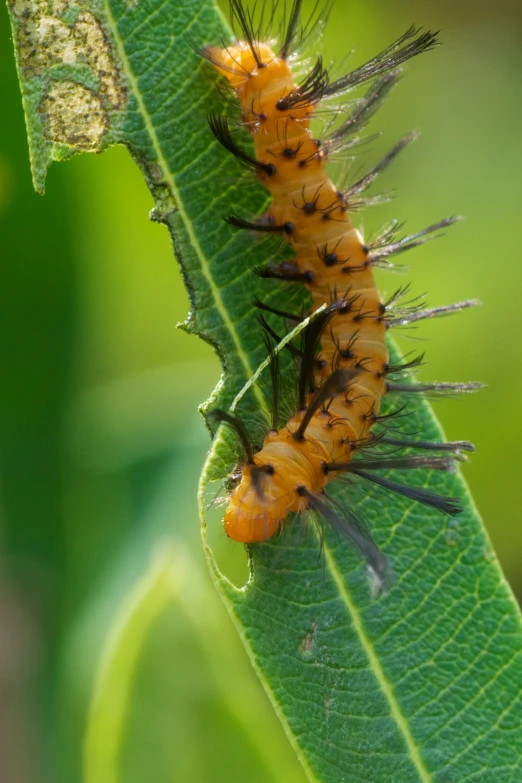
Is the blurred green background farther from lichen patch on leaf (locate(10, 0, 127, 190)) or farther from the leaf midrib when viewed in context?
lichen patch on leaf (locate(10, 0, 127, 190))

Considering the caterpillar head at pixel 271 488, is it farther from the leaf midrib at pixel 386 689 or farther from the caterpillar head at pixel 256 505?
the leaf midrib at pixel 386 689

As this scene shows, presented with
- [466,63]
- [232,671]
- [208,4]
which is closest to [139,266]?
[208,4]

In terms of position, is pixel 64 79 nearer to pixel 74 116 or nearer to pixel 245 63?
pixel 74 116

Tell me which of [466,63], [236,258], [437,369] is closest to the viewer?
[236,258]

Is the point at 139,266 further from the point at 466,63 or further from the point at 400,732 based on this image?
the point at 466,63

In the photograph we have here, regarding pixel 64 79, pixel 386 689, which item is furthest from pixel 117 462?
pixel 64 79

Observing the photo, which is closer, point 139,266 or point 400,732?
point 400,732

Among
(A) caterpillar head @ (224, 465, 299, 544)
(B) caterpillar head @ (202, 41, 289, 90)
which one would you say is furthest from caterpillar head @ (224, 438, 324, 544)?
(B) caterpillar head @ (202, 41, 289, 90)

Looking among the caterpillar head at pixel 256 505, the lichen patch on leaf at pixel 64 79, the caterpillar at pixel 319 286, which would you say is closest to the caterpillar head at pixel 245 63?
the caterpillar at pixel 319 286
